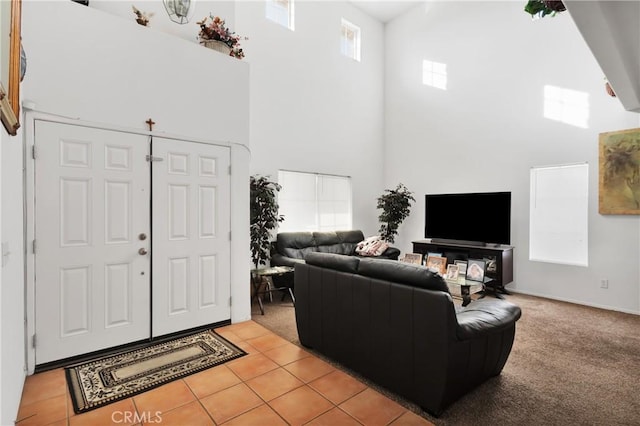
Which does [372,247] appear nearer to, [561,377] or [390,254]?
[390,254]

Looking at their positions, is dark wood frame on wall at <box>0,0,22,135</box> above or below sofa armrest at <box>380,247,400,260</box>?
above

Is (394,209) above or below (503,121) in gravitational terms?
below

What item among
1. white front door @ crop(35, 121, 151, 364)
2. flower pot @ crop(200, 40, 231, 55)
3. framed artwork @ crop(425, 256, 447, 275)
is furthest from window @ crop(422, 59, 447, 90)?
white front door @ crop(35, 121, 151, 364)

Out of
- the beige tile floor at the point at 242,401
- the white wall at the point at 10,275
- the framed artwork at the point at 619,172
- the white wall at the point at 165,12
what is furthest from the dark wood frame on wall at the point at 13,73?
the framed artwork at the point at 619,172

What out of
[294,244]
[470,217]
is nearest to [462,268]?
[470,217]

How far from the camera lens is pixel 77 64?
2779 millimetres

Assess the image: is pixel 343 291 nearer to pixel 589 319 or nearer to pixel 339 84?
pixel 589 319

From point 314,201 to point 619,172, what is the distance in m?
4.38

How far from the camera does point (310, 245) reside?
553 centimetres

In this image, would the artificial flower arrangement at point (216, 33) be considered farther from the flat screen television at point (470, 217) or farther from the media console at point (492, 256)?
the media console at point (492, 256)

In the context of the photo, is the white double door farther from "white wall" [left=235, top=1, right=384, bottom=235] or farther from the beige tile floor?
"white wall" [left=235, top=1, right=384, bottom=235]

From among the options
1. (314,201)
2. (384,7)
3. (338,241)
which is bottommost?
(338,241)

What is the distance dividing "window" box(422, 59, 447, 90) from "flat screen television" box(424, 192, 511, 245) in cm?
216

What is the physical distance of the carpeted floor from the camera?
2.04m
